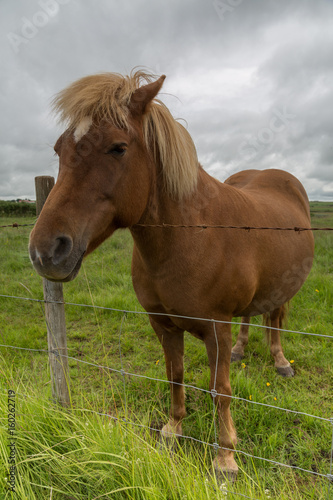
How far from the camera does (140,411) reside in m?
2.74

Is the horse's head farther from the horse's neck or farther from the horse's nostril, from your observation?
the horse's neck

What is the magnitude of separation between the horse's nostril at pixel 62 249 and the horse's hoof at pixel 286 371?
2.79m

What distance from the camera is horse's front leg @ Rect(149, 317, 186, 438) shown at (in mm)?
2447

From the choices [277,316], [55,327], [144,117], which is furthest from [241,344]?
[144,117]

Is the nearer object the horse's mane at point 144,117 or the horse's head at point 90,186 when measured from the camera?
the horse's head at point 90,186

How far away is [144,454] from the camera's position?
5.40 feet

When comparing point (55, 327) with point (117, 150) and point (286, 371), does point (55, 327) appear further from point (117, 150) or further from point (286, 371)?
point (286, 371)

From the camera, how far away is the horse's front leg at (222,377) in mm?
2066

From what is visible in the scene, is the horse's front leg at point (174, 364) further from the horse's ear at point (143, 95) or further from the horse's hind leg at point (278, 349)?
the horse's ear at point (143, 95)

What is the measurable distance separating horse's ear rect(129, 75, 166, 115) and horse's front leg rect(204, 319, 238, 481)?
52.0 inches

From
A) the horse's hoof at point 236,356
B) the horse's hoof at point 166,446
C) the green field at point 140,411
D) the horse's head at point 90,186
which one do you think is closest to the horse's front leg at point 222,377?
the green field at point 140,411

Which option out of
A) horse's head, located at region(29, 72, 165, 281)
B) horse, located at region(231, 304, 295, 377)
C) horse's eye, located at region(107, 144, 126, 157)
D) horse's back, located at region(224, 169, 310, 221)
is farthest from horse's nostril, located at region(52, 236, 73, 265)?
horse, located at region(231, 304, 295, 377)

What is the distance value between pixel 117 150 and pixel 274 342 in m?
2.83

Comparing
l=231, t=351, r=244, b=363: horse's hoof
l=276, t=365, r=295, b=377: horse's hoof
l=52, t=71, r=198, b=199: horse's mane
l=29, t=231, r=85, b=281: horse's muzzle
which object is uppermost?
l=52, t=71, r=198, b=199: horse's mane
